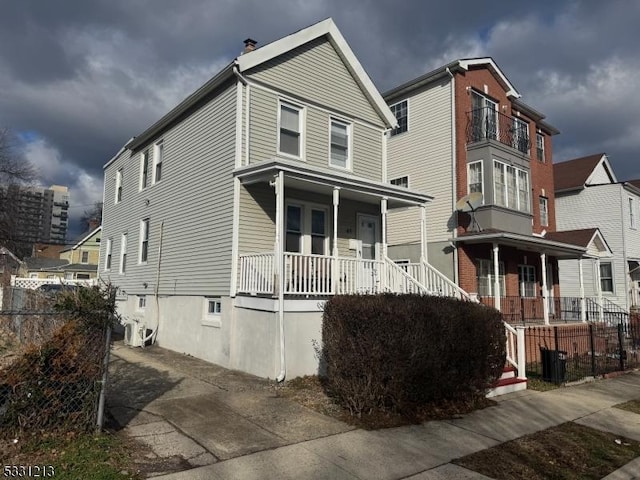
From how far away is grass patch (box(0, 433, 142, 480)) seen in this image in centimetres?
457

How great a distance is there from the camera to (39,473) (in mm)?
4461

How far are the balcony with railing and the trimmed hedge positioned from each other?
12.2 metres

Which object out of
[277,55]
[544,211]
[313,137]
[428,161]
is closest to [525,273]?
[544,211]

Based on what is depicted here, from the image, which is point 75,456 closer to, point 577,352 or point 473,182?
point 577,352

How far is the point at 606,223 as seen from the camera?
2538 centimetres

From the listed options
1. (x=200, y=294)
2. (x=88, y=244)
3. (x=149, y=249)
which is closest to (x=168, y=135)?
(x=149, y=249)

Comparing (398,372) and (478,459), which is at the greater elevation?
(398,372)

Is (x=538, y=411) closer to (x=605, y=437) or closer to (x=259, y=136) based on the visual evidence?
(x=605, y=437)

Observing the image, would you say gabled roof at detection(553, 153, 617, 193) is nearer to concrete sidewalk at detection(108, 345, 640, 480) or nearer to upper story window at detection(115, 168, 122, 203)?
concrete sidewalk at detection(108, 345, 640, 480)

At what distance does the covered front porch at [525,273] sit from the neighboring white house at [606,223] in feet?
8.36

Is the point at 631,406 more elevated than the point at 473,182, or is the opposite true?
the point at 473,182

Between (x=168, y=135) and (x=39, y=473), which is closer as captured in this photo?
(x=39, y=473)

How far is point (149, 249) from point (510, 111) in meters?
16.5

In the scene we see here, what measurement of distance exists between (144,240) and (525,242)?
14.0 meters
